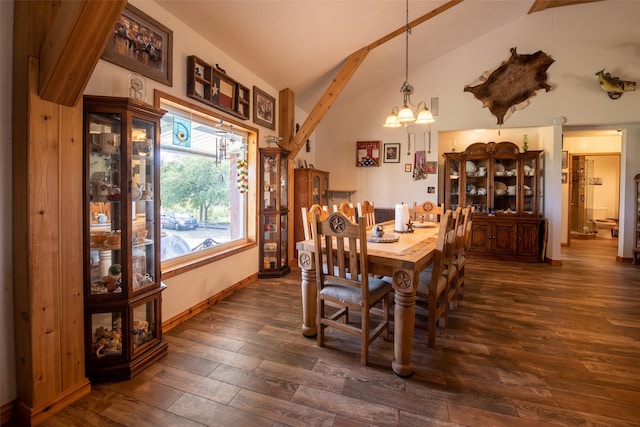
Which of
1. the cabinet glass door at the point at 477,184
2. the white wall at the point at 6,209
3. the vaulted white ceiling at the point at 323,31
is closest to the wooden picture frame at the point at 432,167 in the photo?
the cabinet glass door at the point at 477,184

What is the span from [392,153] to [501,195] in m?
2.04

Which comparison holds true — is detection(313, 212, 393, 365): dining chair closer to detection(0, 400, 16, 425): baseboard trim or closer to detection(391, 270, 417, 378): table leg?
detection(391, 270, 417, 378): table leg

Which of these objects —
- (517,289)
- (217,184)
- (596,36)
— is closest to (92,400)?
(217,184)

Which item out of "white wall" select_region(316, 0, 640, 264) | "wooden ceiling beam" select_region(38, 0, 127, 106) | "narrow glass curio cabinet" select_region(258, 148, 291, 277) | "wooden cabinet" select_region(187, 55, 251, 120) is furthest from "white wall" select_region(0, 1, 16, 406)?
"white wall" select_region(316, 0, 640, 264)

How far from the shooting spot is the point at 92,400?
1.65 m

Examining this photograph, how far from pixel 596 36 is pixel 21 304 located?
717 cm

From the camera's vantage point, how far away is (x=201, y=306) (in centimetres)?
289

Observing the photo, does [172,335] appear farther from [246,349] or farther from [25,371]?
[25,371]

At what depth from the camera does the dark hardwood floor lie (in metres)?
1.55

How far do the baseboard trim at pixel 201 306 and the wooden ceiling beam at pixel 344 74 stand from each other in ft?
6.48

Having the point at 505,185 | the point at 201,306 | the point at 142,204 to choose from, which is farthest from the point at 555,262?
the point at 142,204

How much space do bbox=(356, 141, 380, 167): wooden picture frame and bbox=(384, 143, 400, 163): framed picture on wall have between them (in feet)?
0.49

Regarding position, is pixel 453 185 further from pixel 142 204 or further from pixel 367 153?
pixel 142 204

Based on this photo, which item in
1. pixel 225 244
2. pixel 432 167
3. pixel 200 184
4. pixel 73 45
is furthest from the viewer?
pixel 432 167
